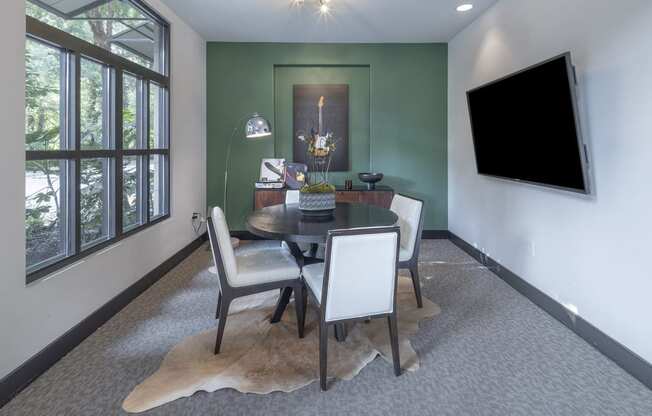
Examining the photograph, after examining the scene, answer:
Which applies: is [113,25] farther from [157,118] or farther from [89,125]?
[157,118]

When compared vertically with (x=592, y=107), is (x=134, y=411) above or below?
below

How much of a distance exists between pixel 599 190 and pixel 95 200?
11.4 feet

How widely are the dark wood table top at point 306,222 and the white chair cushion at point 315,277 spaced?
0.25 meters

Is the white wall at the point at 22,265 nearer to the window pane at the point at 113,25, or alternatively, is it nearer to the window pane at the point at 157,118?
the window pane at the point at 113,25

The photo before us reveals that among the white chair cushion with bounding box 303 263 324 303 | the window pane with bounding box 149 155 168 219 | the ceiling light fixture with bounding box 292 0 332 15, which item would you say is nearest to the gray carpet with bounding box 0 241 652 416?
the white chair cushion with bounding box 303 263 324 303

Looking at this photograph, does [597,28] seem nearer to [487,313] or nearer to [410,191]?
[487,313]

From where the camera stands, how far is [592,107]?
Result: 2.54m

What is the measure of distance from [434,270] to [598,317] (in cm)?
173

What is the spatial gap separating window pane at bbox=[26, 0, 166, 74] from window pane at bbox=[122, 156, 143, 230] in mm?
890

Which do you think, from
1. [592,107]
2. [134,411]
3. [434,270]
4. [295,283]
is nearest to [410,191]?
[434,270]

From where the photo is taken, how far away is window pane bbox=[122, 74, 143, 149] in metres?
3.32

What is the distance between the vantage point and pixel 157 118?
13.2ft

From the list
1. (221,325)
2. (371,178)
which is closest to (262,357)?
(221,325)

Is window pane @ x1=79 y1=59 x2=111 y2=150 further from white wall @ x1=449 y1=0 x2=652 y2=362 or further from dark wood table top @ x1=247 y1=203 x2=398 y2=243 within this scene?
white wall @ x1=449 y1=0 x2=652 y2=362
